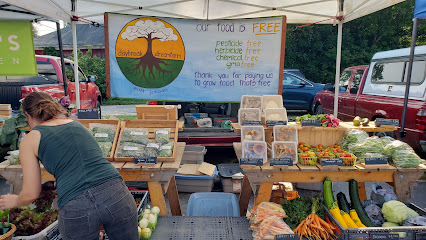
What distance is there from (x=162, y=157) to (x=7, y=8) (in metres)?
3.03

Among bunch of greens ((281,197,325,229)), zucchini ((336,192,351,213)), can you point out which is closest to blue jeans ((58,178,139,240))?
bunch of greens ((281,197,325,229))

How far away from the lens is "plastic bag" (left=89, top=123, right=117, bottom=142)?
3.66 m

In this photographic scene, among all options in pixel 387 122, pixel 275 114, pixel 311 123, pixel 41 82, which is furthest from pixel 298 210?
pixel 41 82

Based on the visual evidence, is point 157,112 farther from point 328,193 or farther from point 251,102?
point 328,193

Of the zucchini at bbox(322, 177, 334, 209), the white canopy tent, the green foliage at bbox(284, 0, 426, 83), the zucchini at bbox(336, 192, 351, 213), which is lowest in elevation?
the zucchini at bbox(336, 192, 351, 213)

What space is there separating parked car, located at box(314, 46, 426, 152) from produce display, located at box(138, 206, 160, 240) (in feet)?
15.7

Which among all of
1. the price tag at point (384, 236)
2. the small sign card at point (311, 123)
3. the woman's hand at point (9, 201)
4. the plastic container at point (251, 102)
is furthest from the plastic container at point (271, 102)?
the woman's hand at point (9, 201)

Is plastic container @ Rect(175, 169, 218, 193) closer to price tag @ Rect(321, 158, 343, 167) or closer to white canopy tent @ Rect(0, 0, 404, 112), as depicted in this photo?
price tag @ Rect(321, 158, 343, 167)

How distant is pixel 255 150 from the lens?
3.56 m

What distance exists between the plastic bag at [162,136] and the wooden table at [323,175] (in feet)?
3.26

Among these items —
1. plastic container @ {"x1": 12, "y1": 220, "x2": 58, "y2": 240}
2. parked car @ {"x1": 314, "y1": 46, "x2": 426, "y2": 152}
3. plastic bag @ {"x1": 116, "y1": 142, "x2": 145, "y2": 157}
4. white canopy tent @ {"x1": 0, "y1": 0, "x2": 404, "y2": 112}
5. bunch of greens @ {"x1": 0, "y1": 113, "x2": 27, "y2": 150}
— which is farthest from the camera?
parked car @ {"x1": 314, "y1": 46, "x2": 426, "y2": 152}

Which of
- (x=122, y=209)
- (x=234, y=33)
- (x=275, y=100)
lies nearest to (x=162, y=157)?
(x=122, y=209)

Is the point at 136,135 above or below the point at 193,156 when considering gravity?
above

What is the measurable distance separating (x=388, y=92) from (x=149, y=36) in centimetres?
515
